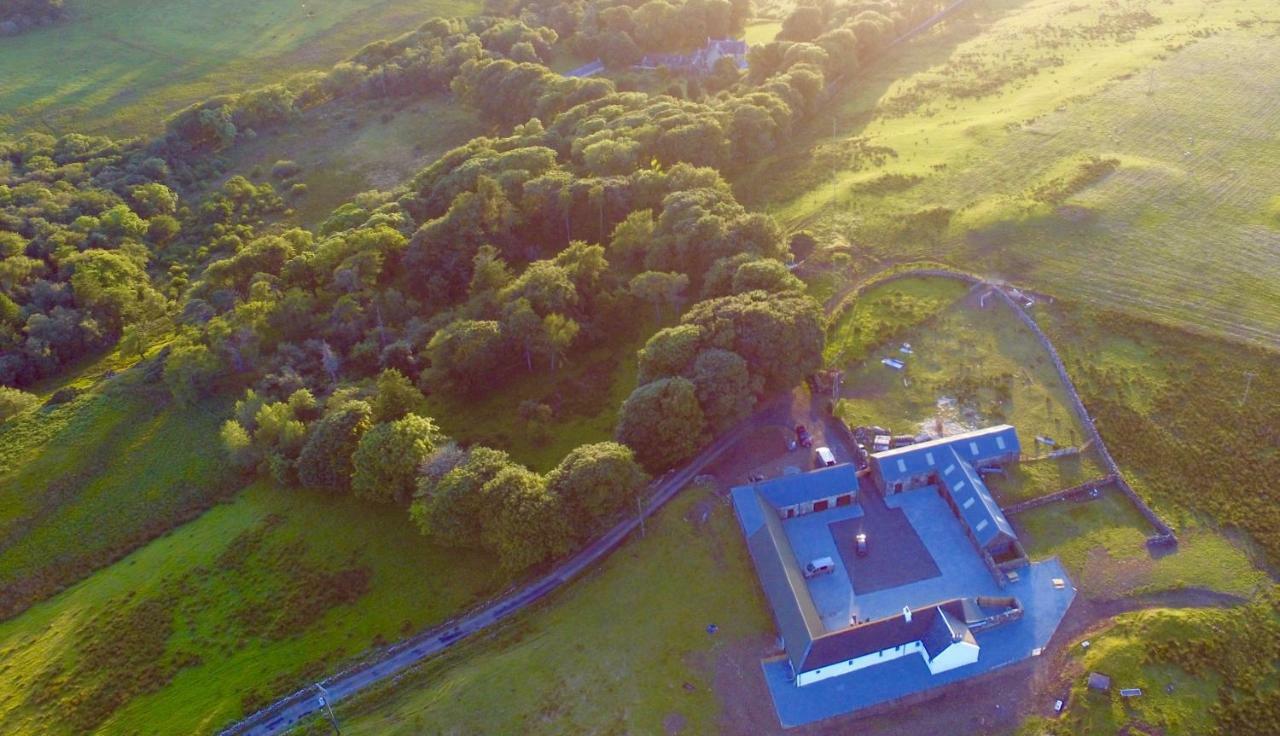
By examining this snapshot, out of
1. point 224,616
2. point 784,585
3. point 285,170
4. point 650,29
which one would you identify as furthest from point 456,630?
point 650,29

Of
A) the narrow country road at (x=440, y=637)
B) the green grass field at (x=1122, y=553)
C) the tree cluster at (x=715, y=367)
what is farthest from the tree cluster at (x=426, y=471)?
the green grass field at (x=1122, y=553)

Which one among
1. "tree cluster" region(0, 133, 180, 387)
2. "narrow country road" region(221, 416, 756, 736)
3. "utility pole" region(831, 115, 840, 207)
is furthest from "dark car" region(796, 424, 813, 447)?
"tree cluster" region(0, 133, 180, 387)

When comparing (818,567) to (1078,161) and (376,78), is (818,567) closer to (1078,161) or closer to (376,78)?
(1078,161)

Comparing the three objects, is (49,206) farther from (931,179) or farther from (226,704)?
(931,179)

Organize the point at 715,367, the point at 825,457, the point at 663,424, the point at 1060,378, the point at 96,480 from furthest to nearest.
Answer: the point at 96,480, the point at 1060,378, the point at 715,367, the point at 825,457, the point at 663,424

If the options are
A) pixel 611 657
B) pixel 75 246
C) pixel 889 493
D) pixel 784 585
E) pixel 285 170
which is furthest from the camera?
pixel 285 170

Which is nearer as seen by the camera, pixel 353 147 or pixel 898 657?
pixel 898 657

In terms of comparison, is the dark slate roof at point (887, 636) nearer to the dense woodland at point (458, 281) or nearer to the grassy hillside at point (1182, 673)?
the grassy hillside at point (1182, 673)
